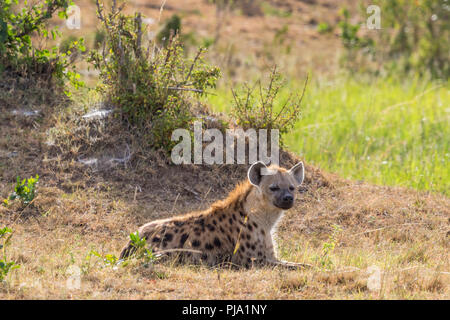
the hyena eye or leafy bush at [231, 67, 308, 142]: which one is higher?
leafy bush at [231, 67, 308, 142]

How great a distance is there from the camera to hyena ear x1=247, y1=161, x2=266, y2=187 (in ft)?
19.1

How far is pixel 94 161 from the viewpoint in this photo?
25.0ft

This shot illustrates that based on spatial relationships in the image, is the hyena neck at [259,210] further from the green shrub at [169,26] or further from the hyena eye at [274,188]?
the green shrub at [169,26]

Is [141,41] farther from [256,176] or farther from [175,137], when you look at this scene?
[256,176]

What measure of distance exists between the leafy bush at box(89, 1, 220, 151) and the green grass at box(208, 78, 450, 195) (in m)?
0.99

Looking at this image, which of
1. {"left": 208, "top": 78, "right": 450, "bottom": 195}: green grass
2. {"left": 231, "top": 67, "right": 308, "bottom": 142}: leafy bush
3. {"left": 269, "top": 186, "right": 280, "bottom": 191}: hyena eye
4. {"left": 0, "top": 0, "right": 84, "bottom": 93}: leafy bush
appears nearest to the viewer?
{"left": 269, "top": 186, "right": 280, "bottom": 191}: hyena eye

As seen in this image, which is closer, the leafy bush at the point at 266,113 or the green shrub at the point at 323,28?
the leafy bush at the point at 266,113

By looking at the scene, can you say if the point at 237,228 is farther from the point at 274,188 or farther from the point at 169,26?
the point at 169,26

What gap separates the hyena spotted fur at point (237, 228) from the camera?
220 inches

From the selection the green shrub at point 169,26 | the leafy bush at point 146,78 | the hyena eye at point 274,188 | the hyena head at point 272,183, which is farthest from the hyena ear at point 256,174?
the green shrub at point 169,26

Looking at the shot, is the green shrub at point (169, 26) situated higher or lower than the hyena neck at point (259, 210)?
higher

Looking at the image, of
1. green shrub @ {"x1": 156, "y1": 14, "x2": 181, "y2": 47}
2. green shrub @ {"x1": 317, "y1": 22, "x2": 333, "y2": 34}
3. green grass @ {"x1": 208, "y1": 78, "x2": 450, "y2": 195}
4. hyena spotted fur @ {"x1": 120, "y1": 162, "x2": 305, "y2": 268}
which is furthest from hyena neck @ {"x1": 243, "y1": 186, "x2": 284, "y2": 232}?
green shrub @ {"x1": 317, "y1": 22, "x2": 333, "y2": 34}

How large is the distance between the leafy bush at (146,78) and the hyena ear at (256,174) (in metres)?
1.93

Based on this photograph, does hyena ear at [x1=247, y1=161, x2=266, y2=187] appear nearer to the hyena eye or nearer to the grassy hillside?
the hyena eye
